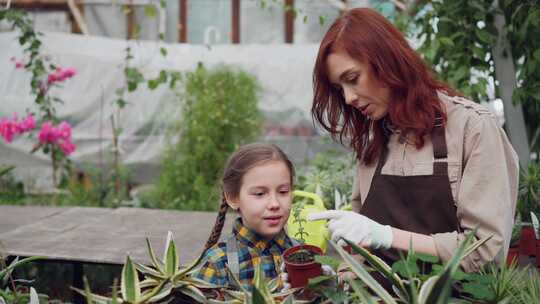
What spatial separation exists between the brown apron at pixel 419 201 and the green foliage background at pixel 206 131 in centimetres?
312

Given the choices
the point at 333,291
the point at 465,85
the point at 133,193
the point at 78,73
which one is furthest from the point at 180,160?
the point at 333,291

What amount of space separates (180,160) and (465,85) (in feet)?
8.45

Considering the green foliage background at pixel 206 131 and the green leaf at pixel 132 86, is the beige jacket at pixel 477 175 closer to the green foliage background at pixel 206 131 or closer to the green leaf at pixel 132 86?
the green foliage background at pixel 206 131

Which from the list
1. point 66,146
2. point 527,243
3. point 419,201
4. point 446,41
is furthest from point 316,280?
point 66,146

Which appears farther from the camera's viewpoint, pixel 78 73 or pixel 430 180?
pixel 78 73

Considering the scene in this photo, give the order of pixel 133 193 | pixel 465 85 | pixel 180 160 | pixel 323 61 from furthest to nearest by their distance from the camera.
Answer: pixel 133 193
pixel 180 160
pixel 465 85
pixel 323 61

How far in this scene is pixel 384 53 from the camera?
1.81 m

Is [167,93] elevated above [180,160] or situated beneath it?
elevated above

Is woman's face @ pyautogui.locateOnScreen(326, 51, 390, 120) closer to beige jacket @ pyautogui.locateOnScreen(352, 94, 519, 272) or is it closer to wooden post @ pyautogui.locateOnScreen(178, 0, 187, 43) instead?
beige jacket @ pyautogui.locateOnScreen(352, 94, 519, 272)

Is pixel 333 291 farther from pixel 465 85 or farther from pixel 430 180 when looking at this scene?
pixel 465 85

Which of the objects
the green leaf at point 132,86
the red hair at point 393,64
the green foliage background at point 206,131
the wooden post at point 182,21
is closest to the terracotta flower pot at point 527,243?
the red hair at point 393,64

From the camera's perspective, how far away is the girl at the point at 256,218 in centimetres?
190

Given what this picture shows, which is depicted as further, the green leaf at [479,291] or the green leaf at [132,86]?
the green leaf at [132,86]

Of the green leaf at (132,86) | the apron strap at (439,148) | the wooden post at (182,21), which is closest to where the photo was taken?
the apron strap at (439,148)
